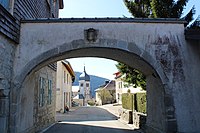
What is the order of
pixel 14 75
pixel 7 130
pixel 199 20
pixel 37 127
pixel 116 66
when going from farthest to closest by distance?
pixel 116 66
pixel 37 127
pixel 199 20
pixel 14 75
pixel 7 130

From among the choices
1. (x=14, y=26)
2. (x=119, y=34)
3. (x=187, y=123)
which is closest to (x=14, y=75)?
(x=14, y=26)

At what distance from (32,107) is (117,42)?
432cm

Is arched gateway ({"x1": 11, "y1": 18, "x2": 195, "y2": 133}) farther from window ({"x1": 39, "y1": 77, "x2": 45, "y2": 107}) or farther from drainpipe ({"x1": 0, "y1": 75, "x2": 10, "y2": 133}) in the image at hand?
window ({"x1": 39, "y1": 77, "x2": 45, "y2": 107})

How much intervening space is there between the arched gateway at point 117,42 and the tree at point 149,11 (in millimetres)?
4076

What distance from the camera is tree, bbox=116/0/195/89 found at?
11.4 meters

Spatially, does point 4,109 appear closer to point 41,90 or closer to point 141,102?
point 41,90

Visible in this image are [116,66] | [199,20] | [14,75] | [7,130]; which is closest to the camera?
[7,130]

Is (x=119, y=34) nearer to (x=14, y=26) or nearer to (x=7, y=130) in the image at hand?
(x=14, y=26)

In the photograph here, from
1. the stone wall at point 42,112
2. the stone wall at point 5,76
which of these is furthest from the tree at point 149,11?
the stone wall at point 5,76

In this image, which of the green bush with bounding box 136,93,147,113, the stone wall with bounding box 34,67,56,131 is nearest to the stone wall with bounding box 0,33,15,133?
the stone wall with bounding box 34,67,56,131

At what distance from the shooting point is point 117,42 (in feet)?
24.1

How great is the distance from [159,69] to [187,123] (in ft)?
5.92

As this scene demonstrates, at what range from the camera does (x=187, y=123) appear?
707 cm

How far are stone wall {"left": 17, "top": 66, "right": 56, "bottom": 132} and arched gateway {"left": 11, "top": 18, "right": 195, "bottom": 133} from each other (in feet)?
2.63
